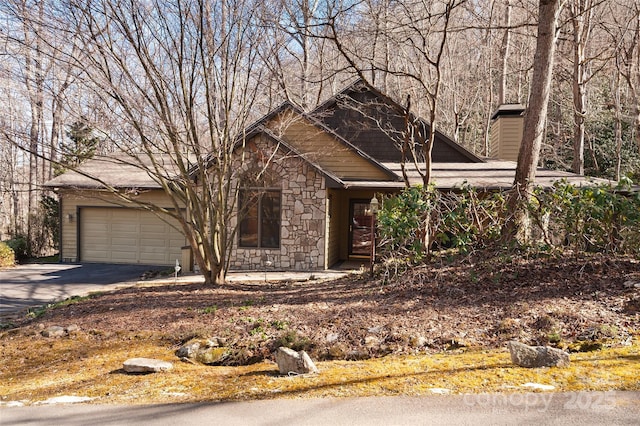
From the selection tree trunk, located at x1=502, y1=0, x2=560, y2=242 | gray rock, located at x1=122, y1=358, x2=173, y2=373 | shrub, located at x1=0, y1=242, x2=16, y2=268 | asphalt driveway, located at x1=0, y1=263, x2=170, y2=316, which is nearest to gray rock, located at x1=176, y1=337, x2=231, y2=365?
gray rock, located at x1=122, y1=358, x2=173, y2=373

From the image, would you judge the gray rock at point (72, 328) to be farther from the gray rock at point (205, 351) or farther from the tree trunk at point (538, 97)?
the tree trunk at point (538, 97)

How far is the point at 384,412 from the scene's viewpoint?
3.92m

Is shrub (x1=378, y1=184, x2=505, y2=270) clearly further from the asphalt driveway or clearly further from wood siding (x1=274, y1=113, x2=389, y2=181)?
the asphalt driveway

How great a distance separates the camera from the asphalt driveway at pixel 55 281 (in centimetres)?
1143

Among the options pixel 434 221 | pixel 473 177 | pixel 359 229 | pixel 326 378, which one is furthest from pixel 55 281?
pixel 473 177

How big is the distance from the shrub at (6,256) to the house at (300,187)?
1890mm

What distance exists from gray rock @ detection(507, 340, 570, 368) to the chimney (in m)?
15.1

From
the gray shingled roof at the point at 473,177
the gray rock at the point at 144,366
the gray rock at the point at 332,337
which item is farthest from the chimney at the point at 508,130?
the gray rock at the point at 144,366

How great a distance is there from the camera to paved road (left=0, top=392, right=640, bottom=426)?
3693mm

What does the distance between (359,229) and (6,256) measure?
1179 cm

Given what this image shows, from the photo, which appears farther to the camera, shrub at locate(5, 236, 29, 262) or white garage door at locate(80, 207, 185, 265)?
shrub at locate(5, 236, 29, 262)

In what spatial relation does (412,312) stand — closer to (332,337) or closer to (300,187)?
(332,337)

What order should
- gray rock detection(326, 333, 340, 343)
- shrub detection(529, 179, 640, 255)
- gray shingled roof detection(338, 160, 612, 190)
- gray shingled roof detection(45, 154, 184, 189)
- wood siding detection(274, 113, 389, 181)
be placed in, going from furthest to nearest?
gray shingled roof detection(45, 154, 184, 189)
wood siding detection(274, 113, 389, 181)
gray shingled roof detection(338, 160, 612, 190)
shrub detection(529, 179, 640, 255)
gray rock detection(326, 333, 340, 343)

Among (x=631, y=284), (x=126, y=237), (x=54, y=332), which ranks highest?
(x=126, y=237)
